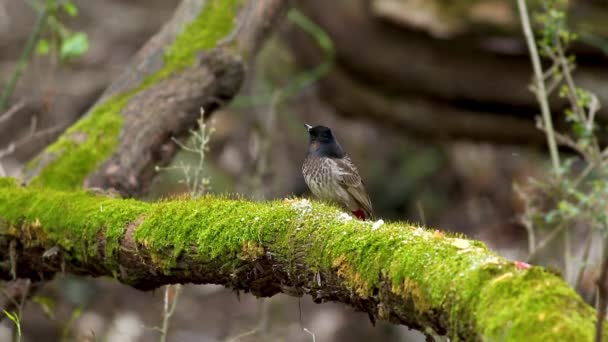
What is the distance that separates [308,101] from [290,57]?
4.40 ft

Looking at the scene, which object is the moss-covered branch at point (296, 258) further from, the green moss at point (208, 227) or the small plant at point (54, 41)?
the small plant at point (54, 41)

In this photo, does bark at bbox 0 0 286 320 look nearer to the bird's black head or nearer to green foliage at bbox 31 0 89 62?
green foliage at bbox 31 0 89 62

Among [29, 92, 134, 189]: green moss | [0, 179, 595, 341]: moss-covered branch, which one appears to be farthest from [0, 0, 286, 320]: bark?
[0, 179, 595, 341]: moss-covered branch

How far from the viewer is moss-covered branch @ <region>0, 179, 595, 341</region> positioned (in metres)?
2.74

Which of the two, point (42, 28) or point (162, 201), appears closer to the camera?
point (162, 201)

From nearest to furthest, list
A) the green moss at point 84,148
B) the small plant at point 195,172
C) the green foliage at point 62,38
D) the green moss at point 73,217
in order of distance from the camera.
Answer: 1. the green moss at point 73,217
2. the small plant at point 195,172
3. the green moss at point 84,148
4. the green foliage at point 62,38

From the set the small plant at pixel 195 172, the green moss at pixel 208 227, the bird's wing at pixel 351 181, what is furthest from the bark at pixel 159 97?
the green moss at pixel 208 227

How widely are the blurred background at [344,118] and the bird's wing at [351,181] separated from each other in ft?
3.36

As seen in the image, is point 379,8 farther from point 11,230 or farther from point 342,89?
point 11,230

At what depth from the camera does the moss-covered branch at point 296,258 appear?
274cm

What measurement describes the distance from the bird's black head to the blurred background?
975 mm

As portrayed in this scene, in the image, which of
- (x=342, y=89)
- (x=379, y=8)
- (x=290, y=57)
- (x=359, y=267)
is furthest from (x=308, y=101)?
(x=359, y=267)

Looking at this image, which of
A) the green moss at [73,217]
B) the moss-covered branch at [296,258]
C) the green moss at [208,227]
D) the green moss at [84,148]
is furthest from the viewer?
the green moss at [84,148]

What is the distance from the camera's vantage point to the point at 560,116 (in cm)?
913
